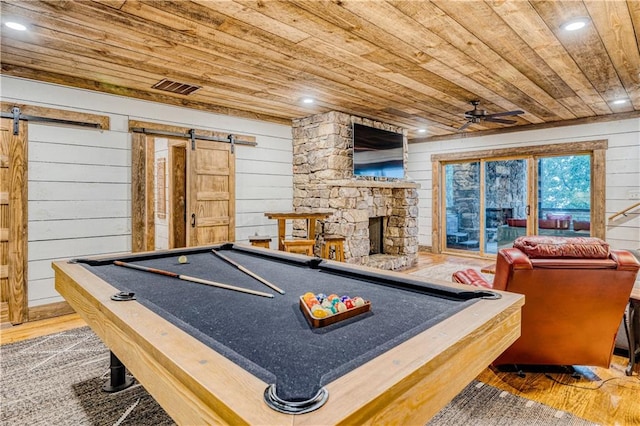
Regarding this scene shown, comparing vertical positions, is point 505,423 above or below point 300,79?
below

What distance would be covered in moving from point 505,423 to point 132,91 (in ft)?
14.9

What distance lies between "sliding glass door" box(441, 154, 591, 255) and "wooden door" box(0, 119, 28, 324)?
6.80 meters

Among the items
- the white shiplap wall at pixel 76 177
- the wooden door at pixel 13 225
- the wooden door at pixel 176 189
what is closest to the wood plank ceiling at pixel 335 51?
the white shiplap wall at pixel 76 177

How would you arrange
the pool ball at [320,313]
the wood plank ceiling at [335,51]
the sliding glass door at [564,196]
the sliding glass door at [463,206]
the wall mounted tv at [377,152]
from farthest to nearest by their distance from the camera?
the sliding glass door at [463,206] → the sliding glass door at [564,196] → the wall mounted tv at [377,152] → the wood plank ceiling at [335,51] → the pool ball at [320,313]

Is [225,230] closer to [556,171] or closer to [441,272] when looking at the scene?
[441,272]

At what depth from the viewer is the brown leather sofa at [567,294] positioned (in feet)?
6.93

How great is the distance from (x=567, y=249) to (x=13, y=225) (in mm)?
4598

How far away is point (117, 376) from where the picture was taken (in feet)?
7.48

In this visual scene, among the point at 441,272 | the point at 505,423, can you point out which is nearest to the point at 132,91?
the point at 505,423

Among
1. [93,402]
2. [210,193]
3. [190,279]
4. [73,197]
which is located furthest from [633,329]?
[73,197]

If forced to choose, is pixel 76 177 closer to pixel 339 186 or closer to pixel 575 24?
pixel 339 186

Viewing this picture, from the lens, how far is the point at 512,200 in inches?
264

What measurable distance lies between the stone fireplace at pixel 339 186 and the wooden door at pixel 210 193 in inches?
43.5

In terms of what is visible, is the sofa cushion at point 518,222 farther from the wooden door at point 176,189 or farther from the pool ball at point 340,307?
the pool ball at point 340,307
